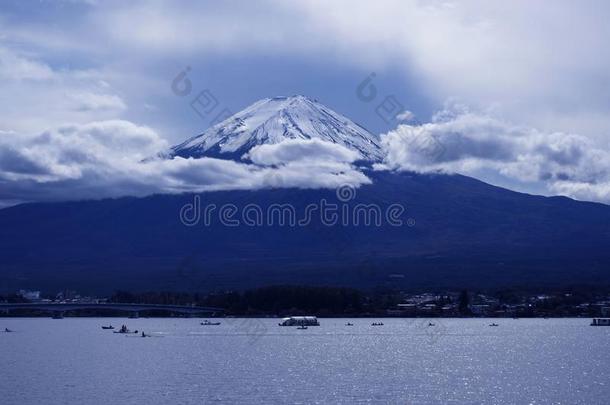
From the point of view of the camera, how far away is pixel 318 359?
56094mm

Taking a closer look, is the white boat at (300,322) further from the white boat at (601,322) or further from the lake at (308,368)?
the white boat at (601,322)

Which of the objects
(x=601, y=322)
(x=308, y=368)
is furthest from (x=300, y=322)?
(x=308, y=368)

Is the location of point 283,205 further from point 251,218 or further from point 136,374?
point 136,374

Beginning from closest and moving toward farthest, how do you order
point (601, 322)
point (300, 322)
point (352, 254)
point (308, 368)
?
point (308, 368), point (300, 322), point (601, 322), point (352, 254)

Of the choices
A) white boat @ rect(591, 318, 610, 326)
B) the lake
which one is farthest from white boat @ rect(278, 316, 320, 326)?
white boat @ rect(591, 318, 610, 326)

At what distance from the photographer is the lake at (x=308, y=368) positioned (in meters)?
38.8

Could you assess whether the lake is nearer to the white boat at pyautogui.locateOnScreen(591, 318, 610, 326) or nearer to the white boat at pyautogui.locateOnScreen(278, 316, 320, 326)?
the white boat at pyautogui.locateOnScreen(278, 316, 320, 326)

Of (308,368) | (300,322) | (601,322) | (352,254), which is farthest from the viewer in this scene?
(352,254)

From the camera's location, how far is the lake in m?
38.8

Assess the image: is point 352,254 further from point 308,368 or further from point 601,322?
point 308,368

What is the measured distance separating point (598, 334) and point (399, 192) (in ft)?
370

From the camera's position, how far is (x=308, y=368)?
49.8 metres

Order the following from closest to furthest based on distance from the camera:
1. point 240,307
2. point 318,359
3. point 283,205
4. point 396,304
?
1. point 318,359
2. point 240,307
3. point 396,304
4. point 283,205

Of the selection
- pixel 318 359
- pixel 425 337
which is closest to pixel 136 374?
pixel 318 359
